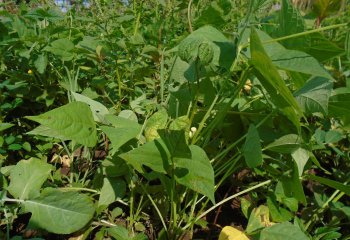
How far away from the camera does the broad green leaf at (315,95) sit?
64cm

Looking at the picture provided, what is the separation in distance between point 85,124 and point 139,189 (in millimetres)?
258

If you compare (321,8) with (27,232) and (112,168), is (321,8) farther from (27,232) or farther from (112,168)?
(27,232)

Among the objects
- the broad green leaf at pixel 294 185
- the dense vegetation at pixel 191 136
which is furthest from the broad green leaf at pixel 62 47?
the broad green leaf at pixel 294 185

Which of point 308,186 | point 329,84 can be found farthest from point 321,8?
point 308,186

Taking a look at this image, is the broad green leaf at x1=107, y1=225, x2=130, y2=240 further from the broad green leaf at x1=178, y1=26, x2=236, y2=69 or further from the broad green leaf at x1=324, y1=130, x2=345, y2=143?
the broad green leaf at x1=324, y1=130, x2=345, y2=143

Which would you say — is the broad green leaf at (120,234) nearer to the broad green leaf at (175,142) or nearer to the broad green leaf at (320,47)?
the broad green leaf at (175,142)

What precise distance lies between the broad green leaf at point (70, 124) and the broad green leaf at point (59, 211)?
114mm

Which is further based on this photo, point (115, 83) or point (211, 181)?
point (115, 83)

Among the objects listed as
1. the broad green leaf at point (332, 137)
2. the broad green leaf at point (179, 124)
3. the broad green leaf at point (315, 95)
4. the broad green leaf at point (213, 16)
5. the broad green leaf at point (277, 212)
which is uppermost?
the broad green leaf at point (213, 16)

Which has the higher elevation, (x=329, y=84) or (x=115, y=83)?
(x=329, y=84)

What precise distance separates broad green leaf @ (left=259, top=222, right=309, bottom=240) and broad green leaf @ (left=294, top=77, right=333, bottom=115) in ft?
0.83

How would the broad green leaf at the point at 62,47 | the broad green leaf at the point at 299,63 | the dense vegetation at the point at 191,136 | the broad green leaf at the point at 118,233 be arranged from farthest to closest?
the broad green leaf at the point at 62,47, the broad green leaf at the point at 118,233, the dense vegetation at the point at 191,136, the broad green leaf at the point at 299,63

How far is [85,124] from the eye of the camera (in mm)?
684

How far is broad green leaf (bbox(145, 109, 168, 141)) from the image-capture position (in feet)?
2.42
